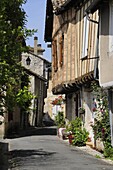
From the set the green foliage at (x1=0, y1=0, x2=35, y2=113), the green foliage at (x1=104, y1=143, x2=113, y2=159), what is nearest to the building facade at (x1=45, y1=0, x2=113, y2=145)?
the green foliage at (x1=104, y1=143, x2=113, y2=159)

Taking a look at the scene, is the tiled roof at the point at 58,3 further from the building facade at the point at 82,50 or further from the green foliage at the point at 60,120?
the green foliage at the point at 60,120

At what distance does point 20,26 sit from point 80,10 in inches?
188

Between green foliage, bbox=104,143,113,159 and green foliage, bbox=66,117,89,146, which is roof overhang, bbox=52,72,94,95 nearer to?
green foliage, bbox=66,117,89,146

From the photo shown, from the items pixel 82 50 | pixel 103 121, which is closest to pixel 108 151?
pixel 103 121

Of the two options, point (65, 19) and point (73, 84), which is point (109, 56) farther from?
point (65, 19)

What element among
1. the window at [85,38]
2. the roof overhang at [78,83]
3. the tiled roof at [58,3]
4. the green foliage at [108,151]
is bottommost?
the green foliage at [108,151]

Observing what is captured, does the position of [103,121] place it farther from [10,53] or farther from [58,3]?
[58,3]

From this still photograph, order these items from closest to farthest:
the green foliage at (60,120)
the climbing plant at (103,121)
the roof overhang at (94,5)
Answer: the roof overhang at (94,5), the climbing plant at (103,121), the green foliage at (60,120)

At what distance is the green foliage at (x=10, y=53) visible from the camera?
15.3 m

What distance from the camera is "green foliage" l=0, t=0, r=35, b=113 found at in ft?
50.1

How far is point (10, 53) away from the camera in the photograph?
51.9 feet

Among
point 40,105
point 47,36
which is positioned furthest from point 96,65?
point 40,105

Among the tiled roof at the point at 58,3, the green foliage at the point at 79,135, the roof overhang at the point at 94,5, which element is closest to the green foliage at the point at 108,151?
the roof overhang at the point at 94,5

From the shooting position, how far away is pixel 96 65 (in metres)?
16.3
